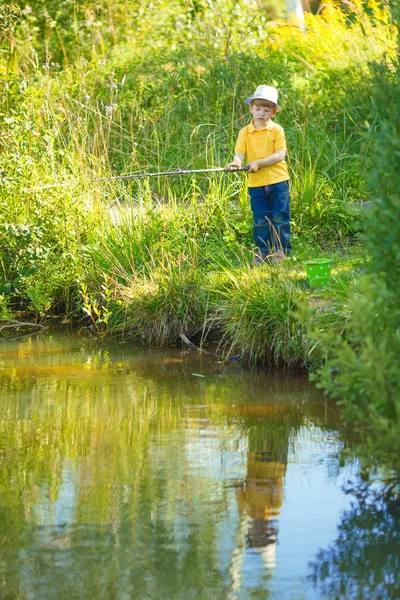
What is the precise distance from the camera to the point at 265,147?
7.52m

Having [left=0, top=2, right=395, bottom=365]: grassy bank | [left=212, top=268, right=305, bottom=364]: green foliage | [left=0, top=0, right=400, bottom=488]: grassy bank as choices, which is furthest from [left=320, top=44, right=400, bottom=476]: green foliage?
[left=212, top=268, right=305, bottom=364]: green foliage

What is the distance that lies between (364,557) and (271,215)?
4292 mm

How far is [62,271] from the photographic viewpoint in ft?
25.7

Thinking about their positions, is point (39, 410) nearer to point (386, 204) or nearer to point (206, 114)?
point (386, 204)

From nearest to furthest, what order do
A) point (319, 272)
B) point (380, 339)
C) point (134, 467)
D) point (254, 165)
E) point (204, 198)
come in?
point (380, 339), point (134, 467), point (319, 272), point (254, 165), point (204, 198)

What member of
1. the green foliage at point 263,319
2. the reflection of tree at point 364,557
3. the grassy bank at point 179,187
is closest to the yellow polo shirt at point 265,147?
the grassy bank at point 179,187

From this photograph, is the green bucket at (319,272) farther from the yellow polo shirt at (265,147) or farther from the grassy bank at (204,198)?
the yellow polo shirt at (265,147)

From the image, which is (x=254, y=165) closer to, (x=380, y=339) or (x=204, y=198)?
(x=204, y=198)

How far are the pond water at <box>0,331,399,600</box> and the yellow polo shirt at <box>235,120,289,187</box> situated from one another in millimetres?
1709

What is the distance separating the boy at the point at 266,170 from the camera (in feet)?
24.5

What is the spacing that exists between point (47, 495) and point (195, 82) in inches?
288

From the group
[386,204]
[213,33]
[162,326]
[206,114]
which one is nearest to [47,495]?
[386,204]

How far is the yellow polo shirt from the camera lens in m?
7.52

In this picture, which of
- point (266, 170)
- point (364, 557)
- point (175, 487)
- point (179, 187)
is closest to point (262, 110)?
point (266, 170)
